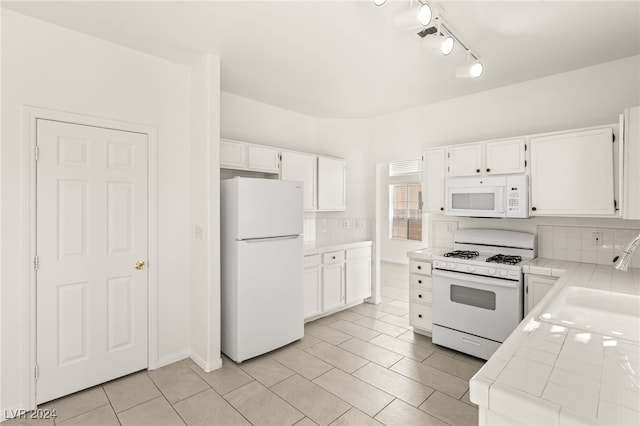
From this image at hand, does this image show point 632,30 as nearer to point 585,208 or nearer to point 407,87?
point 585,208

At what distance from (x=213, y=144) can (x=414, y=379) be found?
263 cm

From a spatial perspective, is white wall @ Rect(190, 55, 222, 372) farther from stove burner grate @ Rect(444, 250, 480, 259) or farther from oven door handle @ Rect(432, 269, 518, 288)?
stove burner grate @ Rect(444, 250, 480, 259)

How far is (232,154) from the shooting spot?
3.48m

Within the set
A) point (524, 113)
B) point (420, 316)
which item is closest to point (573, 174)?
point (524, 113)

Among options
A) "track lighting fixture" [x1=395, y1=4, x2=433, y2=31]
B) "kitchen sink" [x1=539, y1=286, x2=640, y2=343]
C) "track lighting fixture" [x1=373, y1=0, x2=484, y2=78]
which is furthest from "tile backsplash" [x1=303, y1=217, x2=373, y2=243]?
"track lighting fixture" [x1=395, y1=4, x2=433, y2=31]

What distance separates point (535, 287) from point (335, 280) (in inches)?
86.0

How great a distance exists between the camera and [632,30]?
240 centimetres

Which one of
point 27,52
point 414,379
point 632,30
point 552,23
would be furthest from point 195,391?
point 632,30

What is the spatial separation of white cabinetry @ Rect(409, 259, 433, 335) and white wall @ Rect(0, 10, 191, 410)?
93.1 inches

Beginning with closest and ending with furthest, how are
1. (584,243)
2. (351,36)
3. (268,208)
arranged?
(351,36), (584,243), (268,208)

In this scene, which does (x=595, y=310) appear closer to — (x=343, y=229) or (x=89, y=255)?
(x=343, y=229)

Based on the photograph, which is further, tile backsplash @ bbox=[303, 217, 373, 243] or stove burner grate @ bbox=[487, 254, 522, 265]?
tile backsplash @ bbox=[303, 217, 373, 243]

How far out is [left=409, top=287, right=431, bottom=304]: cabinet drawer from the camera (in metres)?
3.57

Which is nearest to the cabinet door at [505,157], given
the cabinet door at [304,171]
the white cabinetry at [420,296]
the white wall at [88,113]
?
the white cabinetry at [420,296]
